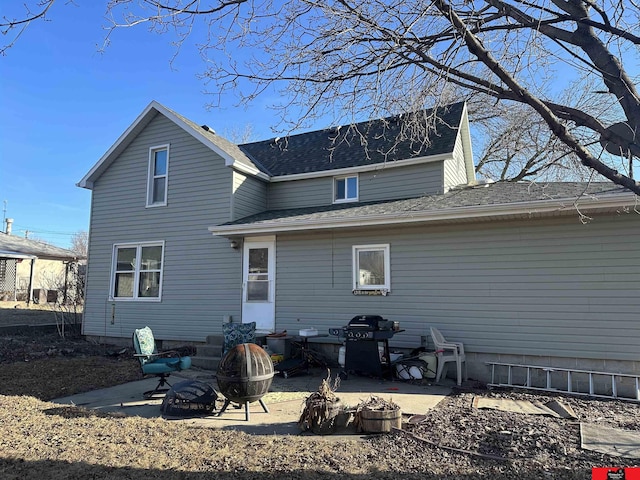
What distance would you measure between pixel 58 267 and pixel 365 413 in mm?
31344

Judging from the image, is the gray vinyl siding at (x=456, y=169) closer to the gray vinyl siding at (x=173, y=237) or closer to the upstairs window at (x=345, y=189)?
the upstairs window at (x=345, y=189)

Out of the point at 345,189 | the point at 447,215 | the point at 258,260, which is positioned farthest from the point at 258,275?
the point at 447,215

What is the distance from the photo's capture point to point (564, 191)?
7906 mm

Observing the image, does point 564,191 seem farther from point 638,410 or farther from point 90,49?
point 90,49

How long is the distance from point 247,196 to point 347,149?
9.98 ft

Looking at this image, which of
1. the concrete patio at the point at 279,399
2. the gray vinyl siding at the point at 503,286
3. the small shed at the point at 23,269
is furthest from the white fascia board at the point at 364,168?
the small shed at the point at 23,269

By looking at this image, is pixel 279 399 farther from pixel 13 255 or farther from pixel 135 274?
pixel 13 255

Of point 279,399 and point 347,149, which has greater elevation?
point 347,149

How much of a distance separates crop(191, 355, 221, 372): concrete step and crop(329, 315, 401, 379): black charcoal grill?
285cm

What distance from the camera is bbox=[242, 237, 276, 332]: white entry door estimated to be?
10.2 metres

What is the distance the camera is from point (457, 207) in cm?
785

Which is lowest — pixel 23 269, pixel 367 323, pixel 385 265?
pixel 367 323

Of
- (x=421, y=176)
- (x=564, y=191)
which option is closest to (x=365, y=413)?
(x=564, y=191)

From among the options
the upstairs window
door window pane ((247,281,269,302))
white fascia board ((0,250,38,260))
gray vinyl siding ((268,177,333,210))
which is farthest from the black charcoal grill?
white fascia board ((0,250,38,260))
